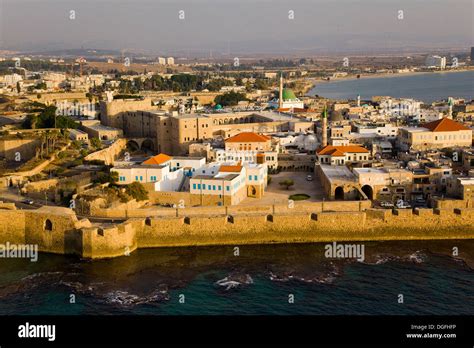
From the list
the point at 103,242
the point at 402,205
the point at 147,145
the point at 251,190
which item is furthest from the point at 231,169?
the point at 147,145

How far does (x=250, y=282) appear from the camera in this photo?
19.1 m

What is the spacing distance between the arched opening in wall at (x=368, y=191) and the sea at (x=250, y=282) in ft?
14.1

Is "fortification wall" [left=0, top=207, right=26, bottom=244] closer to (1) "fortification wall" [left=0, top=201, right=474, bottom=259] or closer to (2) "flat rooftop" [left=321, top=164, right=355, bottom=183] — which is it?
(1) "fortification wall" [left=0, top=201, right=474, bottom=259]

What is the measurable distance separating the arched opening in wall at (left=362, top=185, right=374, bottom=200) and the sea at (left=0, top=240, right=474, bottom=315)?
431 centimetres

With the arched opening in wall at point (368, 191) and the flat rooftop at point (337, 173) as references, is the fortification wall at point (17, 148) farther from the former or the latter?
the arched opening in wall at point (368, 191)

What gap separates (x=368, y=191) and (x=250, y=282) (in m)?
10.1

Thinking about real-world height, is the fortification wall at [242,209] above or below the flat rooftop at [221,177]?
below

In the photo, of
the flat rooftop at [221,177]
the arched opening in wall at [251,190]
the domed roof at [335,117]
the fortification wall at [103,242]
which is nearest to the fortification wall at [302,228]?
the fortification wall at [103,242]

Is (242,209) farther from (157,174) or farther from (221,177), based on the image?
(157,174)

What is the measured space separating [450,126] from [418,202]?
11.0 meters

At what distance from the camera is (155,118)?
4366cm

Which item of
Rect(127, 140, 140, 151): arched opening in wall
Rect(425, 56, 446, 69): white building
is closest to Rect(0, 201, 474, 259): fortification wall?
Rect(127, 140, 140, 151): arched opening in wall

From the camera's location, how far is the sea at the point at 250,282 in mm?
17312
